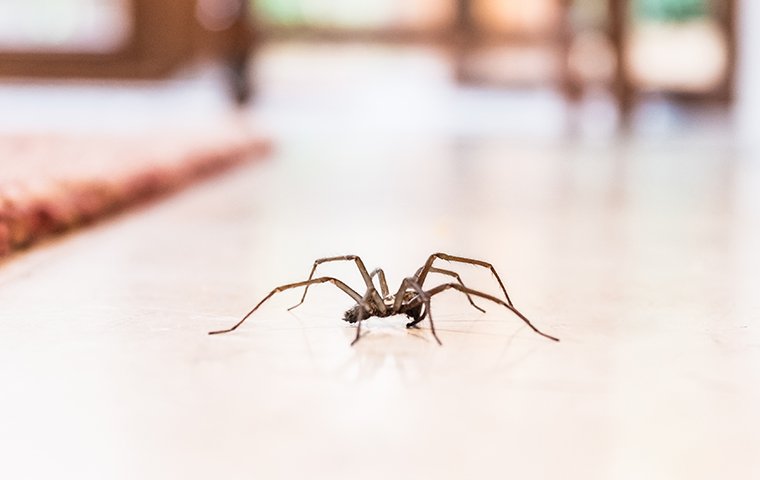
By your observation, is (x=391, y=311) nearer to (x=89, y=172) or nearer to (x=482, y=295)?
(x=482, y=295)

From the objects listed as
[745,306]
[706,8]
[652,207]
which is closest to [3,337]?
[745,306]

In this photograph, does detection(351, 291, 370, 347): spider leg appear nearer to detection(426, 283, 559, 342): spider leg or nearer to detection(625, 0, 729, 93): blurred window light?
detection(426, 283, 559, 342): spider leg

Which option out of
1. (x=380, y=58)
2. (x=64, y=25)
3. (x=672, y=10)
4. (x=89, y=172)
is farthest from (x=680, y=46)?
(x=89, y=172)

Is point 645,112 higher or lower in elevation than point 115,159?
lower

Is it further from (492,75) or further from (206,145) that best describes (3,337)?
(492,75)

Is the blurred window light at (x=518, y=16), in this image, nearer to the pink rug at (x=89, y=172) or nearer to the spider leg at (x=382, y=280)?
the pink rug at (x=89, y=172)

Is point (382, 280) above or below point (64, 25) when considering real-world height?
below

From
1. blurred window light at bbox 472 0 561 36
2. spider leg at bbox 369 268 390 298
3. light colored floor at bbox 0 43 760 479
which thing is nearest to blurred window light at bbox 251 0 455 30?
blurred window light at bbox 472 0 561 36
